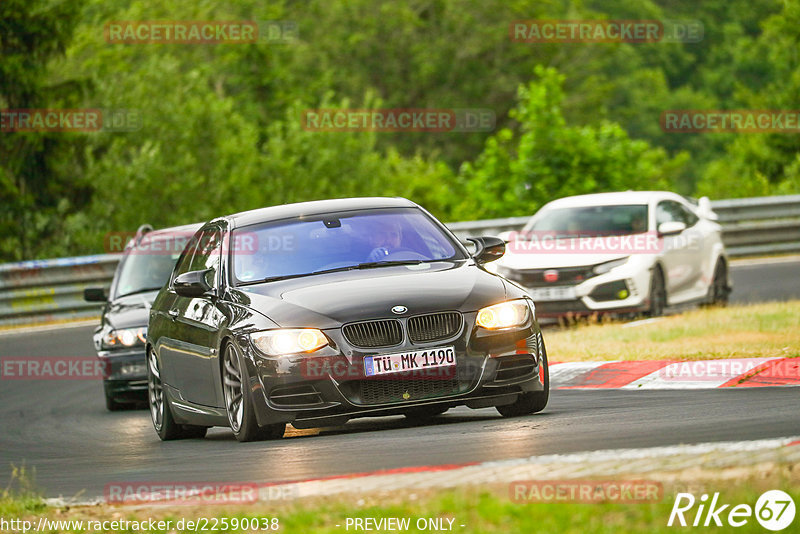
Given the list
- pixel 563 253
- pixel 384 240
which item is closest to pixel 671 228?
pixel 563 253

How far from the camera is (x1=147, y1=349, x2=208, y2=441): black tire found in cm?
1173

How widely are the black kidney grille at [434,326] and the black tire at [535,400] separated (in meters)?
0.77

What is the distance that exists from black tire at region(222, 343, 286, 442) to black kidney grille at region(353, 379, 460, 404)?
27.1 inches

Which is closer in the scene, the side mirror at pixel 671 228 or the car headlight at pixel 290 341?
the car headlight at pixel 290 341

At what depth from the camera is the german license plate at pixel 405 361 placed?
9445 mm

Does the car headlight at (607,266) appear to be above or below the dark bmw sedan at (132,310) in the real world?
below

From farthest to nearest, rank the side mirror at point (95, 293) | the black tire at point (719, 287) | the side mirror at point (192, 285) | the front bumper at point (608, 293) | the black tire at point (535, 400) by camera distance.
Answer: the black tire at point (719, 287) → the front bumper at point (608, 293) → the side mirror at point (95, 293) → the side mirror at point (192, 285) → the black tire at point (535, 400)

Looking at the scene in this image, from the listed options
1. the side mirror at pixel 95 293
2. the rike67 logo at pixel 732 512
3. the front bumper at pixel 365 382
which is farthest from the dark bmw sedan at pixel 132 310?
the rike67 logo at pixel 732 512

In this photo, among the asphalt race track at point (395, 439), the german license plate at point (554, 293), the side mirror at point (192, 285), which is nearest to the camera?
the asphalt race track at point (395, 439)

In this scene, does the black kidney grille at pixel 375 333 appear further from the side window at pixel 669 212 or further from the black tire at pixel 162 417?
the side window at pixel 669 212

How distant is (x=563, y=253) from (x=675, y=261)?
4.41ft

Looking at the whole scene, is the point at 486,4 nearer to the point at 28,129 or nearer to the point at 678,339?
the point at 28,129

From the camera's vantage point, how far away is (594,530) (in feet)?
18.9

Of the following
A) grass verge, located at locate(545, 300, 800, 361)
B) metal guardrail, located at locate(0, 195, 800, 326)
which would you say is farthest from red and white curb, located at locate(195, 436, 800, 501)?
metal guardrail, located at locate(0, 195, 800, 326)
